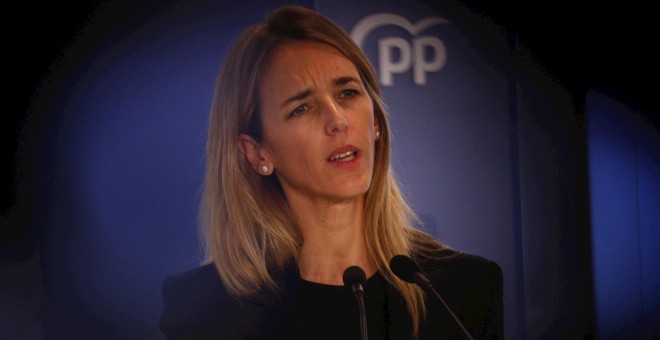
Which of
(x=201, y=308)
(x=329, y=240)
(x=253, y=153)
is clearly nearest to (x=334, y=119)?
(x=253, y=153)

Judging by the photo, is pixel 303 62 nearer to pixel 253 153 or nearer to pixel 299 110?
pixel 299 110

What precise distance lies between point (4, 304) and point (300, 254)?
3.73 ft

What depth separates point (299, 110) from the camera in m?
2.96

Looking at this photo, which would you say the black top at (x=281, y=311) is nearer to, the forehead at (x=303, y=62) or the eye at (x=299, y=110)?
the eye at (x=299, y=110)

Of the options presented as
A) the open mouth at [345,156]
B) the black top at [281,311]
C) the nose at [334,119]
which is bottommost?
the black top at [281,311]

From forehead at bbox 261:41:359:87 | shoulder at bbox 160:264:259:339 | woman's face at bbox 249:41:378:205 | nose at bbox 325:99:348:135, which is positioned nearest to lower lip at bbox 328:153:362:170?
woman's face at bbox 249:41:378:205

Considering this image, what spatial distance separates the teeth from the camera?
300cm

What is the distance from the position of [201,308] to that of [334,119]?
0.90 m

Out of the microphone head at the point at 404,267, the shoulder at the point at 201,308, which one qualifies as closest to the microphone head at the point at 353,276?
the microphone head at the point at 404,267

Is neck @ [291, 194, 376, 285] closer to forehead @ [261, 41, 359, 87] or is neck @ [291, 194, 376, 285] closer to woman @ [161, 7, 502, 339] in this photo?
woman @ [161, 7, 502, 339]

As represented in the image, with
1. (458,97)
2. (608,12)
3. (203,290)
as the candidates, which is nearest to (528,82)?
(458,97)

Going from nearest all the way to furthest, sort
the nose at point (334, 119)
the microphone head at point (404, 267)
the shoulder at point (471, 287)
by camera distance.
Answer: the microphone head at point (404, 267) < the nose at point (334, 119) < the shoulder at point (471, 287)

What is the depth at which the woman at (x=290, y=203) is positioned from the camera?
2.93 m

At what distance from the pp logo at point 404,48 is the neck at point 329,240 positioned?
592 millimetres
